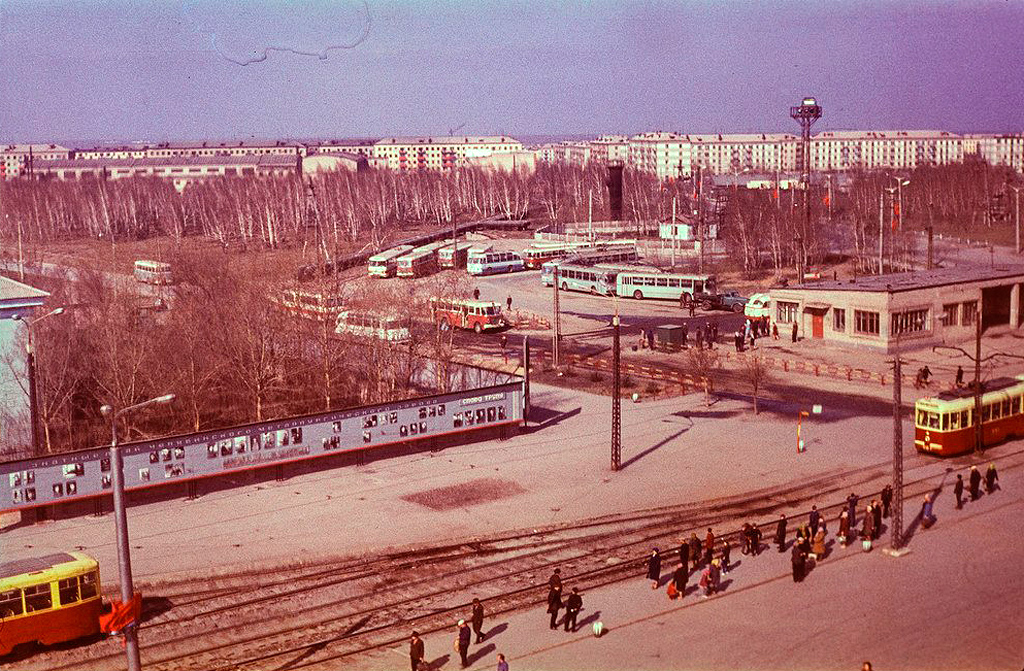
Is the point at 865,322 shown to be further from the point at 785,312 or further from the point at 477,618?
the point at 477,618

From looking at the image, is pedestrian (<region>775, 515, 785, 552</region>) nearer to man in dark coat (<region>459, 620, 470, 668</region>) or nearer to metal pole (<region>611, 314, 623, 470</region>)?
metal pole (<region>611, 314, 623, 470</region>)

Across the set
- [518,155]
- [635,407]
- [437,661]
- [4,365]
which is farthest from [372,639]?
[518,155]

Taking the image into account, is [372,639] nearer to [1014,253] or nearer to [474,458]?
[474,458]

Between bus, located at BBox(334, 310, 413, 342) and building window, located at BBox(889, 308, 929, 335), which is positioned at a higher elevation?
bus, located at BBox(334, 310, 413, 342)

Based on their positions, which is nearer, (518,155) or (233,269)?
(233,269)

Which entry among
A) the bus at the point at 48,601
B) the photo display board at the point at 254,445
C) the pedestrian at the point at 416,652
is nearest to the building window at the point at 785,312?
the photo display board at the point at 254,445

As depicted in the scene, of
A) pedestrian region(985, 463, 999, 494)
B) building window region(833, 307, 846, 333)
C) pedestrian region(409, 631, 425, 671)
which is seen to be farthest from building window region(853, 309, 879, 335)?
pedestrian region(409, 631, 425, 671)

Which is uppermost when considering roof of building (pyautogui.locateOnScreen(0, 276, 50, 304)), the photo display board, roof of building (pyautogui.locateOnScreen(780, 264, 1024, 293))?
roof of building (pyautogui.locateOnScreen(0, 276, 50, 304))
